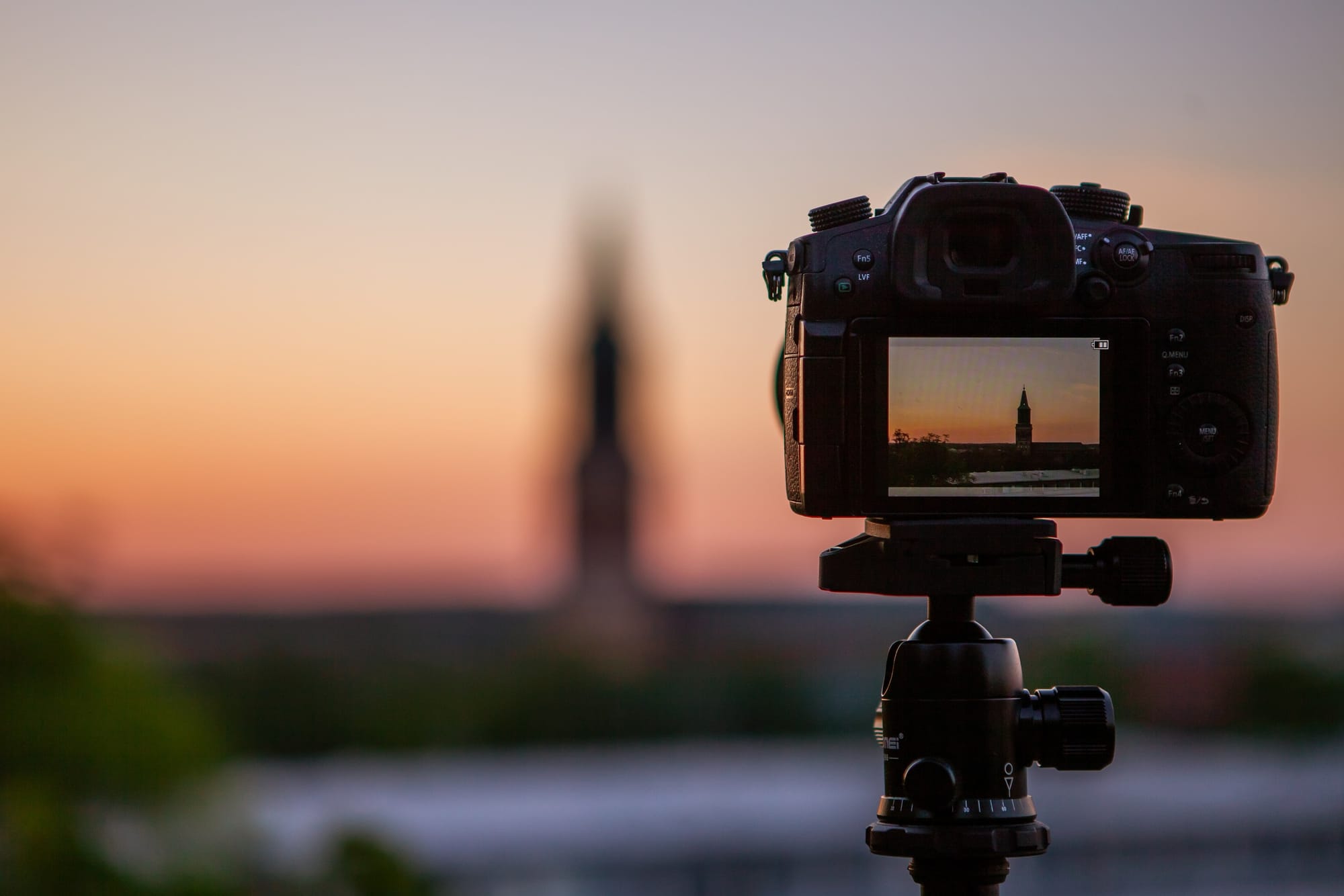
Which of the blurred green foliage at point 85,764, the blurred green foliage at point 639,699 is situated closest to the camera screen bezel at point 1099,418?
the blurred green foliage at point 85,764

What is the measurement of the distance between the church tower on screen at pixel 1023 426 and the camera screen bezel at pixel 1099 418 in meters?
0.07

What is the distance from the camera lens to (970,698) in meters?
2.38

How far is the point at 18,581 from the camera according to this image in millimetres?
13180

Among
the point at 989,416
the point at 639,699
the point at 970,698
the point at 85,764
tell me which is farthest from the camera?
the point at 639,699

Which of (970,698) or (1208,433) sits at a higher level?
(1208,433)

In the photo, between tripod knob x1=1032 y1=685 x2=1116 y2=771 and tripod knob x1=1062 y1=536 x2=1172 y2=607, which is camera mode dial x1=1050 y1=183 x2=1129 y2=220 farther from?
tripod knob x1=1032 y1=685 x2=1116 y2=771

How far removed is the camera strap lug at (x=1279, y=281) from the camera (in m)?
2.49

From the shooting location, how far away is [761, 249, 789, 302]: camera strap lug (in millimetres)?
2502

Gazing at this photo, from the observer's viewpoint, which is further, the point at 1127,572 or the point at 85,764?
the point at 85,764

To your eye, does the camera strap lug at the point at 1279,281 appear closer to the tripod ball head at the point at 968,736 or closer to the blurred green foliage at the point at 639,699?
the tripod ball head at the point at 968,736

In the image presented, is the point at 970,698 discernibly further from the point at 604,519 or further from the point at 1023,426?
the point at 604,519

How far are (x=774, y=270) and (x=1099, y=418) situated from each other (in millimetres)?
547

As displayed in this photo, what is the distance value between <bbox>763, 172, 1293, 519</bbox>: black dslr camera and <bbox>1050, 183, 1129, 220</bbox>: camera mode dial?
0.03 metres

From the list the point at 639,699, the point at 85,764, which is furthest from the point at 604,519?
the point at 85,764
